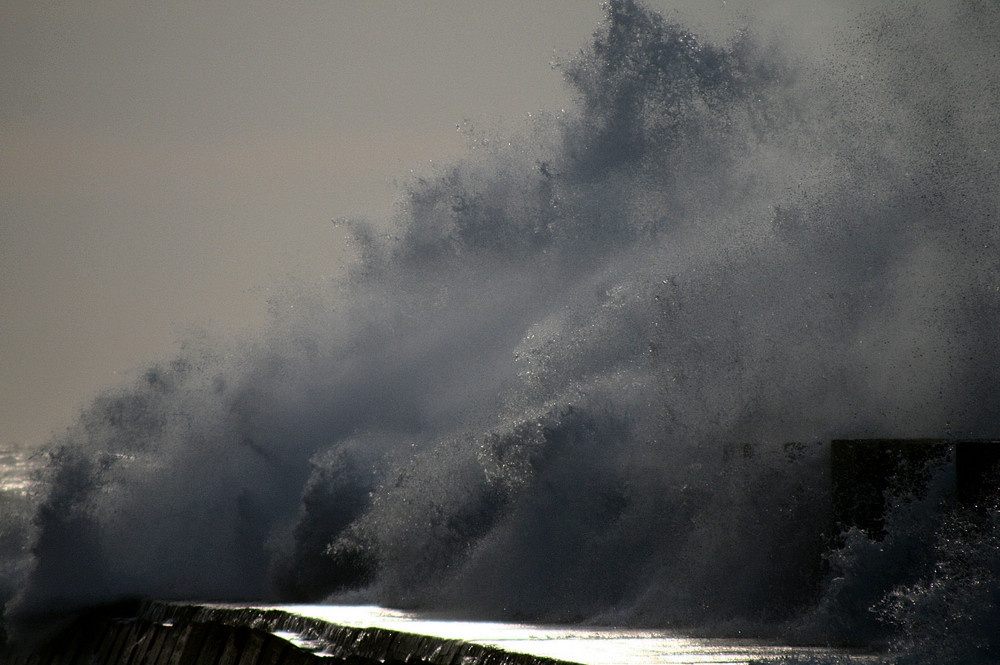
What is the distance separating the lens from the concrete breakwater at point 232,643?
17.4 feet

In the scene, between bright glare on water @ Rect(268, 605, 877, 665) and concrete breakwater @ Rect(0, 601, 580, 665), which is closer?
bright glare on water @ Rect(268, 605, 877, 665)

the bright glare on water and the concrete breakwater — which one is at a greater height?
the bright glare on water

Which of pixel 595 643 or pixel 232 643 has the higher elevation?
pixel 595 643

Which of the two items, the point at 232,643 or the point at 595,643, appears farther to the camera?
the point at 232,643

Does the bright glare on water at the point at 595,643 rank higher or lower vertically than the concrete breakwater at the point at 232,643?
higher

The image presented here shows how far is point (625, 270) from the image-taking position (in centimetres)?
1404

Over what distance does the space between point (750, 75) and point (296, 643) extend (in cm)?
1060

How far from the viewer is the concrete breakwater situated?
17.4ft

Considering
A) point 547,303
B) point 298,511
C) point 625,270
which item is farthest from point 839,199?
point 298,511

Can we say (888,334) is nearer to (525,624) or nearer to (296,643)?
(525,624)

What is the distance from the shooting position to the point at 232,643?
6.79 metres

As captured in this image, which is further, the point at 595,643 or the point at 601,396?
the point at 601,396

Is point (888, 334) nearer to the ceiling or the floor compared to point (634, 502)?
nearer to the ceiling

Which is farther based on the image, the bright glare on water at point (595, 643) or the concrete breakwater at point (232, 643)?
the concrete breakwater at point (232, 643)
